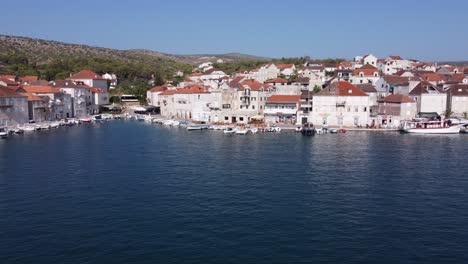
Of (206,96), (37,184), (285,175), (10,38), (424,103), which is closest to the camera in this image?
(37,184)

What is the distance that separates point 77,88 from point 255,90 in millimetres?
29574

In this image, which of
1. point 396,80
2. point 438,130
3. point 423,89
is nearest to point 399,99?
point 423,89

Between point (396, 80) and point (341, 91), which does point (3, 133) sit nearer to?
point (341, 91)

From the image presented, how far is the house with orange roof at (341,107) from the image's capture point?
53.5 meters

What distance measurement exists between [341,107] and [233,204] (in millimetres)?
35423

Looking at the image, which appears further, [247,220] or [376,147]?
[376,147]

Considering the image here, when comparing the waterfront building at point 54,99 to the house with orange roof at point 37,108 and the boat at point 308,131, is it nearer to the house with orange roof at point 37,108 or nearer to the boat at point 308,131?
the house with orange roof at point 37,108

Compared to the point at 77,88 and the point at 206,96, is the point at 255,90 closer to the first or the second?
the point at 206,96

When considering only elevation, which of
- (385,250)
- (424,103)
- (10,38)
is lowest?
(385,250)

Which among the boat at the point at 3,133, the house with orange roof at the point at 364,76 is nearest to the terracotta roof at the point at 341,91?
the house with orange roof at the point at 364,76

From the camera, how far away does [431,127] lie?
50031 millimetres

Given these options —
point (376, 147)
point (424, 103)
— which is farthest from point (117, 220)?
point (424, 103)

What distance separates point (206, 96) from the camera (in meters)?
64.3

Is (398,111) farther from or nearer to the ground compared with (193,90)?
nearer to the ground
